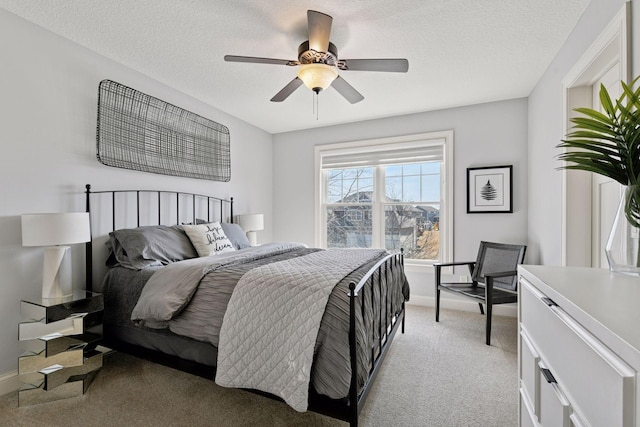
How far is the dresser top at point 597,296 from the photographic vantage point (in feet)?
2.06

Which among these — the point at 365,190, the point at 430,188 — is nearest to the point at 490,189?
the point at 430,188

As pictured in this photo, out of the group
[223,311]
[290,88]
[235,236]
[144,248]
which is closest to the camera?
[223,311]

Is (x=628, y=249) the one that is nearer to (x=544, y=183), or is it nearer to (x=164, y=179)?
(x=544, y=183)

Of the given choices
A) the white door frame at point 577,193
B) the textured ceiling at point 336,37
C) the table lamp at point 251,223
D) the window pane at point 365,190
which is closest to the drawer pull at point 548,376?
the white door frame at point 577,193

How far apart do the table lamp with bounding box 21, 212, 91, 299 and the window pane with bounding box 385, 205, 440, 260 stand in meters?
3.45

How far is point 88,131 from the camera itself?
8.27 feet

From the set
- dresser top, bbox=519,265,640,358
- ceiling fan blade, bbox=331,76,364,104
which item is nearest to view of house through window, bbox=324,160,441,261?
ceiling fan blade, bbox=331,76,364,104

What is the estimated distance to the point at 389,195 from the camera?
431cm

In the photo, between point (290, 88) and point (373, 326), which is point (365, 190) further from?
point (373, 326)

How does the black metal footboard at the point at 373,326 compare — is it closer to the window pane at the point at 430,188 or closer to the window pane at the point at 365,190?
the window pane at the point at 430,188

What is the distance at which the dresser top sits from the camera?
0.63m

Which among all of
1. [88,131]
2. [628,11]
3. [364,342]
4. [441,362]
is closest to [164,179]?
[88,131]

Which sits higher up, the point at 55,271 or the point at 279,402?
the point at 55,271

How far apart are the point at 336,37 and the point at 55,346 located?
2.90 m
